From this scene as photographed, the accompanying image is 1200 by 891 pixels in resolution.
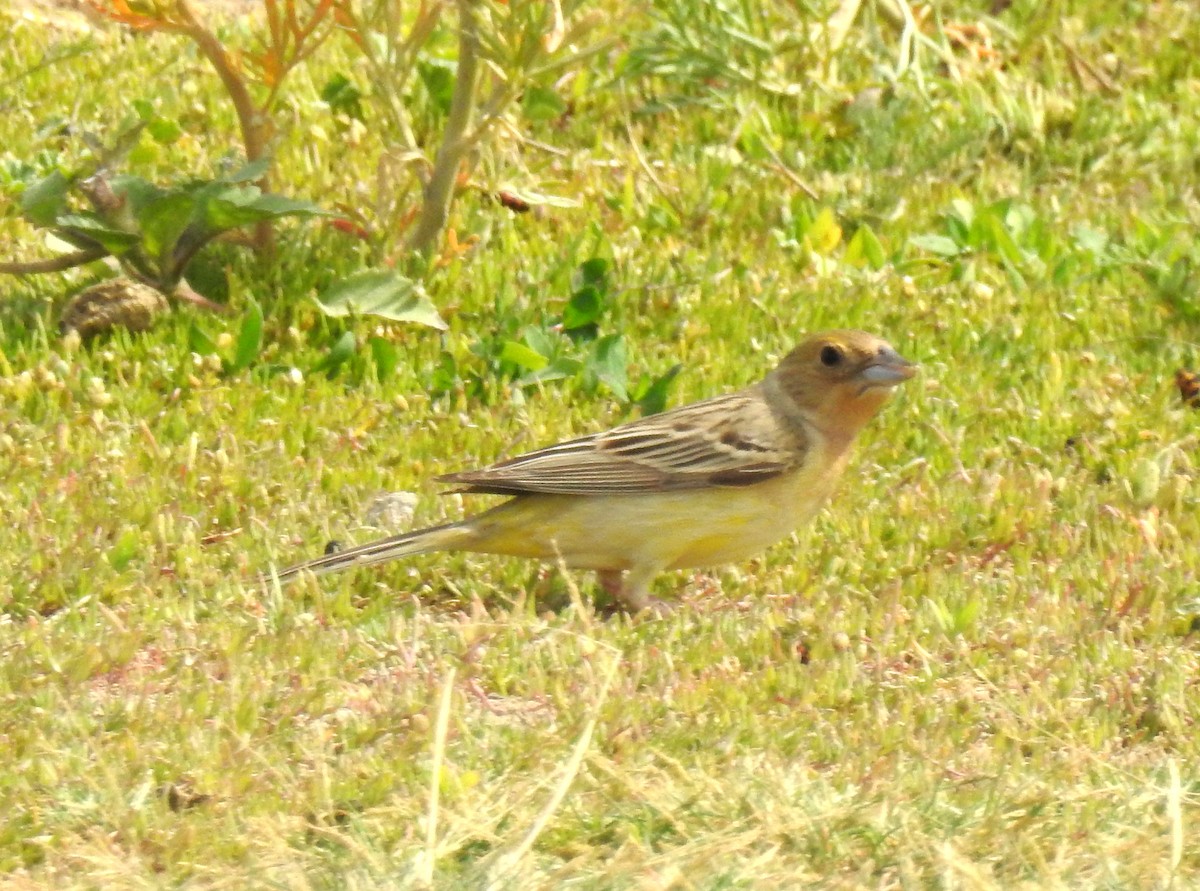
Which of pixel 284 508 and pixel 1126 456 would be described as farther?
pixel 1126 456

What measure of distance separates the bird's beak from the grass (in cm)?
55

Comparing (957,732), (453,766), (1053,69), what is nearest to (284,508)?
(453,766)

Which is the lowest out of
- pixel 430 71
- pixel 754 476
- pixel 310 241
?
pixel 754 476

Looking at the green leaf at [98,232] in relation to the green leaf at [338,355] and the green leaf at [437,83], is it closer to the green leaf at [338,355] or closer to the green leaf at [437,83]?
the green leaf at [338,355]

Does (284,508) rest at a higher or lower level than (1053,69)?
lower

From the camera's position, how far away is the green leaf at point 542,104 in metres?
9.66

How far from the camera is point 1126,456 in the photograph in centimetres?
774

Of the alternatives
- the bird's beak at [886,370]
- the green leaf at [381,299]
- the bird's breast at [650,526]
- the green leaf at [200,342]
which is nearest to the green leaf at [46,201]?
the green leaf at [200,342]

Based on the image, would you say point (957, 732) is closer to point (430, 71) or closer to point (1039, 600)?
point (1039, 600)

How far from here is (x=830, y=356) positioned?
23.2ft

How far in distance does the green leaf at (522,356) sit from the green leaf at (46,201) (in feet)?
6.09

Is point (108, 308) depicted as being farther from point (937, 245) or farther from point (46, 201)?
point (937, 245)

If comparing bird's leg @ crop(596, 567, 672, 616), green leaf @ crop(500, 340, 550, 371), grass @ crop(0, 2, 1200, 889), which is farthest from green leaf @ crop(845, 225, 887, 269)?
bird's leg @ crop(596, 567, 672, 616)

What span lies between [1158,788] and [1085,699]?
750 millimetres
